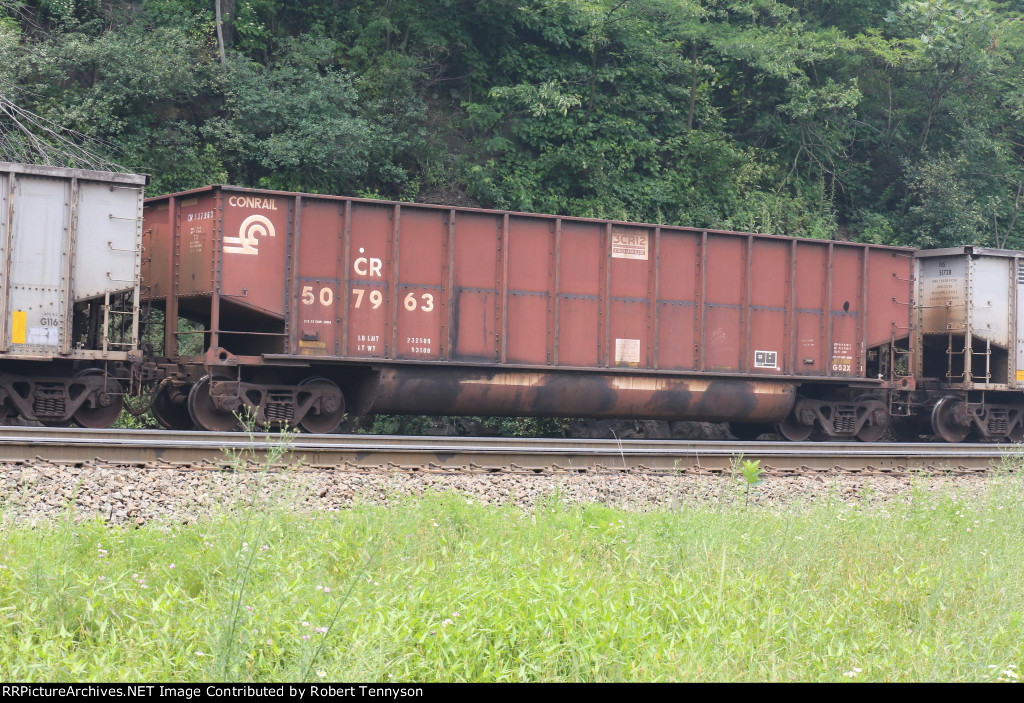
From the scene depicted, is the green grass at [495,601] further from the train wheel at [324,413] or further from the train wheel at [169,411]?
the train wheel at [169,411]

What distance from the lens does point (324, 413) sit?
13523 mm

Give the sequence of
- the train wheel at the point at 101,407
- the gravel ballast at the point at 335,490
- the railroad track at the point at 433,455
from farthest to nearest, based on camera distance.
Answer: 1. the train wheel at the point at 101,407
2. the railroad track at the point at 433,455
3. the gravel ballast at the point at 335,490

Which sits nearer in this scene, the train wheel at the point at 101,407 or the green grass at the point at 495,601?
the green grass at the point at 495,601

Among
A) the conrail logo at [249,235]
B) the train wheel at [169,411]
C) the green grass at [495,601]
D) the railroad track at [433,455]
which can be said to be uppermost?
the conrail logo at [249,235]

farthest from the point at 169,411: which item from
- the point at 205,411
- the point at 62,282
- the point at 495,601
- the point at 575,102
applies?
the point at 575,102

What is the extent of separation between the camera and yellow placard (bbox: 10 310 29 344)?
461 inches

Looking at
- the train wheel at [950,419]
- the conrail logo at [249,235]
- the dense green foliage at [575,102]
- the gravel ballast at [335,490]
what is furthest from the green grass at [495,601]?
the dense green foliage at [575,102]

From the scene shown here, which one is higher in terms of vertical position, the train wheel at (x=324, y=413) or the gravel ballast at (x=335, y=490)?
the train wheel at (x=324, y=413)

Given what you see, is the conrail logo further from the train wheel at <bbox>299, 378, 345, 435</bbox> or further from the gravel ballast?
the gravel ballast

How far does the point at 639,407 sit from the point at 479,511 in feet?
26.0


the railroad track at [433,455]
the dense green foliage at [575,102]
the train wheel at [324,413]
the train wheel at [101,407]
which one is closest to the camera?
the railroad track at [433,455]

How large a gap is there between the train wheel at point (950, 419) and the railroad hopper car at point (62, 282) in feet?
44.1

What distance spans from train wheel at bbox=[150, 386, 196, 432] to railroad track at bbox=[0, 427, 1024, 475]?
2919 millimetres

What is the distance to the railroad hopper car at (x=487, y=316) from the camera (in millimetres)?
13133
